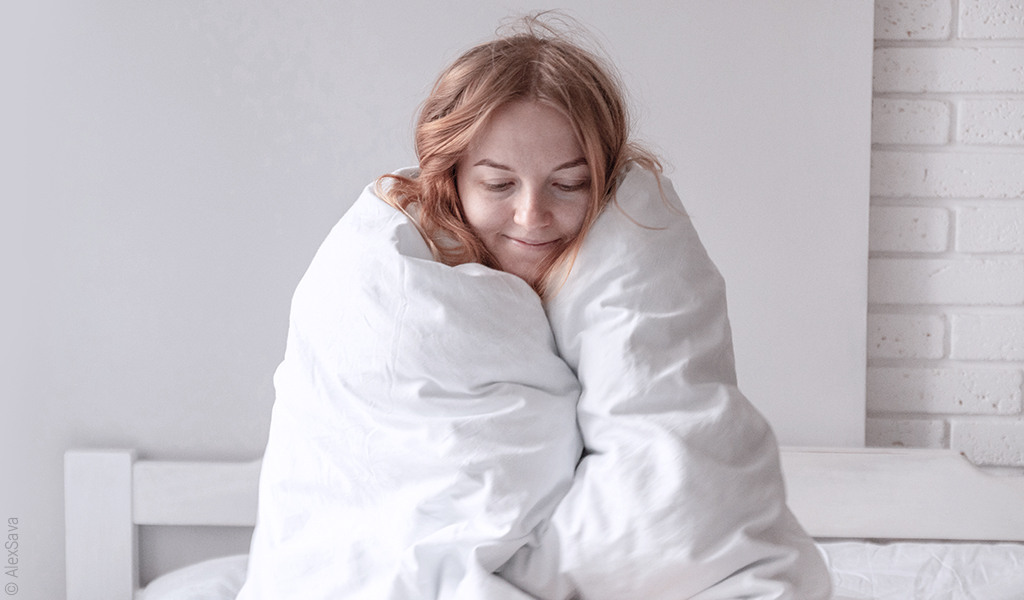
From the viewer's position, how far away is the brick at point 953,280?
134 centimetres

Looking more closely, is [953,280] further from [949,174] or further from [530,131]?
[530,131]

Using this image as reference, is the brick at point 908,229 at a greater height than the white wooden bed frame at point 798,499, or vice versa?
the brick at point 908,229

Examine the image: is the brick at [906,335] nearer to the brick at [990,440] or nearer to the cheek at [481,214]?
the brick at [990,440]

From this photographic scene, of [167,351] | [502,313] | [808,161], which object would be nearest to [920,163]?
[808,161]

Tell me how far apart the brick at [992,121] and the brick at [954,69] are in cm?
2

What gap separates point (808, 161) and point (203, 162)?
0.95 meters

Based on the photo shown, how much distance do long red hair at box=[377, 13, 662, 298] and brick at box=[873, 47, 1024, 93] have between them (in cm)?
71

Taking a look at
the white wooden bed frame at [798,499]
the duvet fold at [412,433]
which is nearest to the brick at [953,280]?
the white wooden bed frame at [798,499]

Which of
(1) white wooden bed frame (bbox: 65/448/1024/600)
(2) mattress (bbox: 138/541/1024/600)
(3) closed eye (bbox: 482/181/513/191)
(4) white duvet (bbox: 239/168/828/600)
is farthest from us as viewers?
(1) white wooden bed frame (bbox: 65/448/1024/600)

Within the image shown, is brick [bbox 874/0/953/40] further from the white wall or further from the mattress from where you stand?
the mattress

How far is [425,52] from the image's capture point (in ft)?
4.36

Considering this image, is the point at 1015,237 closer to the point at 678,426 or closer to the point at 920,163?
the point at 920,163

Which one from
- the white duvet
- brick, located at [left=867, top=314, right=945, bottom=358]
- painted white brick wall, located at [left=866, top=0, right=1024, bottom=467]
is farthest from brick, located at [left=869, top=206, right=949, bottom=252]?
the white duvet

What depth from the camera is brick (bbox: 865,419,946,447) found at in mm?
1376
